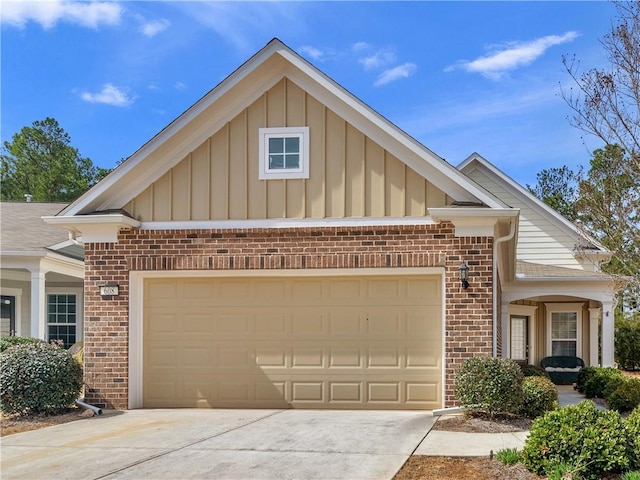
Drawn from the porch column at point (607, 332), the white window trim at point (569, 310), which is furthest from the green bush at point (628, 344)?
the porch column at point (607, 332)

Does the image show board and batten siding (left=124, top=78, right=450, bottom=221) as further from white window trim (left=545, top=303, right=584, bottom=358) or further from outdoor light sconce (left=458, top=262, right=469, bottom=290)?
white window trim (left=545, top=303, right=584, bottom=358)

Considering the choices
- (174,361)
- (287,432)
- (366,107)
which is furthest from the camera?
(174,361)

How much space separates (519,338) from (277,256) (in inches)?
423

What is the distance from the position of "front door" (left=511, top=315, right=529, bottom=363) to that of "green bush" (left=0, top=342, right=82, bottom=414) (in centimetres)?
1261

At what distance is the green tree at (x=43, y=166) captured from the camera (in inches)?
1506

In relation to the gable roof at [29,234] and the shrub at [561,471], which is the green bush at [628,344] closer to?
the gable roof at [29,234]

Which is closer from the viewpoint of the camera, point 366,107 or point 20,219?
point 366,107

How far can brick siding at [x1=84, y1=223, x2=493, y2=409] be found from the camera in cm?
1134

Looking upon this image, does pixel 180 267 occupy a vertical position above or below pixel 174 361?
above

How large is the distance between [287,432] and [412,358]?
298cm

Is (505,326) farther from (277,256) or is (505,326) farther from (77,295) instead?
(77,295)

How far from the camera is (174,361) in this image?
12.3 m

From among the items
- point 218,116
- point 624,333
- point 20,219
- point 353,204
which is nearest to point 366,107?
point 353,204

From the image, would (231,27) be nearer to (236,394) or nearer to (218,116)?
(218,116)
